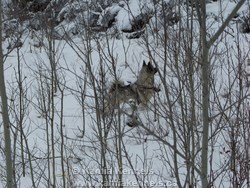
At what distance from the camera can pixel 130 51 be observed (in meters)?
11.8

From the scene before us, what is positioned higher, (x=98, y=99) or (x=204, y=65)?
(x=98, y=99)

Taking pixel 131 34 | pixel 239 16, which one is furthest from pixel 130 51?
pixel 239 16

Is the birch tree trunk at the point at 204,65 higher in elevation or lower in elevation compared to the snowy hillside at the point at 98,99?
lower

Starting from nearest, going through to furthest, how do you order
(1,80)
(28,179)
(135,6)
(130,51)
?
(1,80) → (28,179) → (130,51) → (135,6)

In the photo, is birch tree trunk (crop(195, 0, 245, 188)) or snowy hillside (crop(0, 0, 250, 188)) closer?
birch tree trunk (crop(195, 0, 245, 188))

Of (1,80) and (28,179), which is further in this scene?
(28,179)

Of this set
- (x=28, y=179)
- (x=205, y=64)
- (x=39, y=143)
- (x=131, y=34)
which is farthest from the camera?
(x=131, y=34)

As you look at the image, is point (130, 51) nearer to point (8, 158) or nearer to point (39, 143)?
point (39, 143)

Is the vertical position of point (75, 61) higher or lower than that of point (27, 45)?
lower

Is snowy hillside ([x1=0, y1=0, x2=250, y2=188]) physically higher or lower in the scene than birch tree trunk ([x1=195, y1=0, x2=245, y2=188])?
higher

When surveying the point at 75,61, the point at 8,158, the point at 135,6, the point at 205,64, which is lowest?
the point at 8,158

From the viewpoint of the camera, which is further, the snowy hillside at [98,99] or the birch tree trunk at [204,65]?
the snowy hillside at [98,99]

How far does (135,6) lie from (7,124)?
11430 mm

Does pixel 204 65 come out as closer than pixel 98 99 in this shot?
Yes
